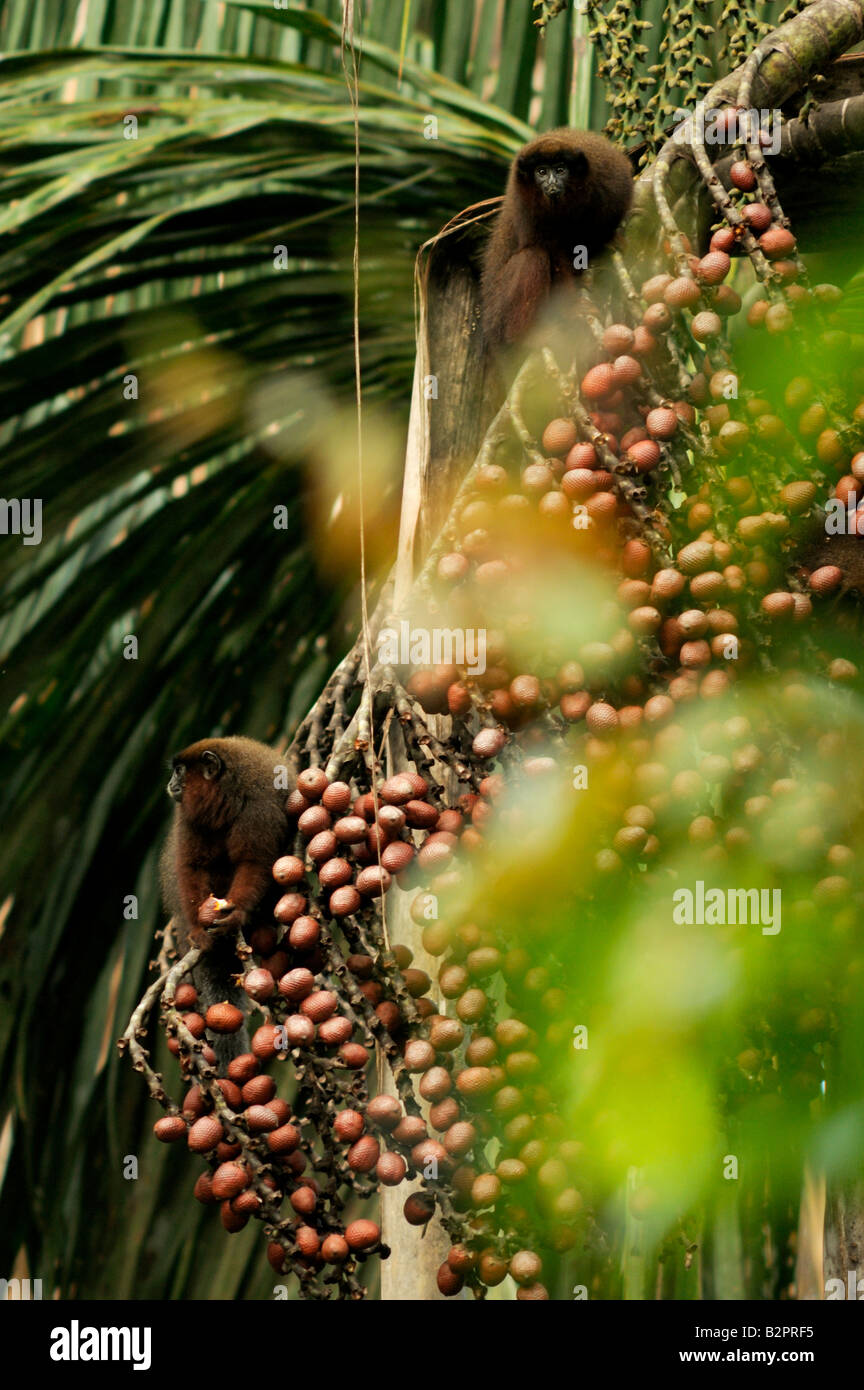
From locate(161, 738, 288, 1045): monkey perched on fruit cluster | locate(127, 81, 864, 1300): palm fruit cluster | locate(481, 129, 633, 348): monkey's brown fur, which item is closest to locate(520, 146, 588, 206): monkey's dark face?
locate(481, 129, 633, 348): monkey's brown fur

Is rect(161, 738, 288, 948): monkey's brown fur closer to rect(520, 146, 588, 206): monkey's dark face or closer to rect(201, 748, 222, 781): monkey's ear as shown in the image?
rect(201, 748, 222, 781): monkey's ear

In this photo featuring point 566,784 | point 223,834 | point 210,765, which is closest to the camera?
point 566,784

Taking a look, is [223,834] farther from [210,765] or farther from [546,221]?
[546,221]

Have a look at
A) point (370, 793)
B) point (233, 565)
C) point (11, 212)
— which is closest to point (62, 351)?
point (11, 212)

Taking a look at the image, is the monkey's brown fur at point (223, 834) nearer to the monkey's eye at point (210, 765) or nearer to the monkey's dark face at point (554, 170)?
the monkey's eye at point (210, 765)

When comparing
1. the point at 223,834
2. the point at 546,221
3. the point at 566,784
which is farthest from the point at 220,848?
the point at 546,221

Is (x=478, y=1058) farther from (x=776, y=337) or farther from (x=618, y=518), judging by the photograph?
(x=776, y=337)
